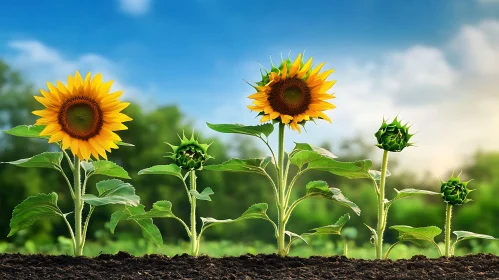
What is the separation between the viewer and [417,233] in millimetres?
4105

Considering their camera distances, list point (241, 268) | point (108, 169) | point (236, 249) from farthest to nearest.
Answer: point (236, 249)
point (108, 169)
point (241, 268)

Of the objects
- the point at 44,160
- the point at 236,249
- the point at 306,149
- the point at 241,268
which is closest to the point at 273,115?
the point at 306,149

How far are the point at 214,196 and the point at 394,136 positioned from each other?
6.83m

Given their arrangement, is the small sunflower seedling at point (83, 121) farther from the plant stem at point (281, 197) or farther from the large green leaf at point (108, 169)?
the plant stem at point (281, 197)

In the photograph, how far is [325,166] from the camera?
3920 millimetres

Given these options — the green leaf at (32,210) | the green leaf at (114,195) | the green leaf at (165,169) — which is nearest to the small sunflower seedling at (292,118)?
the green leaf at (165,169)

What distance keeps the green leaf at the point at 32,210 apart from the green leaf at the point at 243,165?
1.07 m

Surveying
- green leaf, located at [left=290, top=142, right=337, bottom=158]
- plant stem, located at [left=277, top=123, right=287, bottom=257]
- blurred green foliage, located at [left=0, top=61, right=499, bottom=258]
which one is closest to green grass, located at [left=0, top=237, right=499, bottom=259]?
blurred green foliage, located at [left=0, top=61, right=499, bottom=258]

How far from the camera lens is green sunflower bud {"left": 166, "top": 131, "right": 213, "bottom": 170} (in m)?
3.87

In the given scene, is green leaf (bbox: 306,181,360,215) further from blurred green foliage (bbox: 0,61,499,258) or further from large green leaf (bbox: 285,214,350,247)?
blurred green foliage (bbox: 0,61,499,258)

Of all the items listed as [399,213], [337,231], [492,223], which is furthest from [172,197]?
[337,231]

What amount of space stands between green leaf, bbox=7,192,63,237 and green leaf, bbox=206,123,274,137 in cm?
116

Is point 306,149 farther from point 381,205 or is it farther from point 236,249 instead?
point 236,249

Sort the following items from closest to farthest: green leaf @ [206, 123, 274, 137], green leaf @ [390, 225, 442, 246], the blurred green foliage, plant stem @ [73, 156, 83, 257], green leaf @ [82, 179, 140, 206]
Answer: green leaf @ [82, 179, 140, 206] < green leaf @ [206, 123, 274, 137] < plant stem @ [73, 156, 83, 257] < green leaf @ [390, 225, 442, 246] < the blurred green foliage
